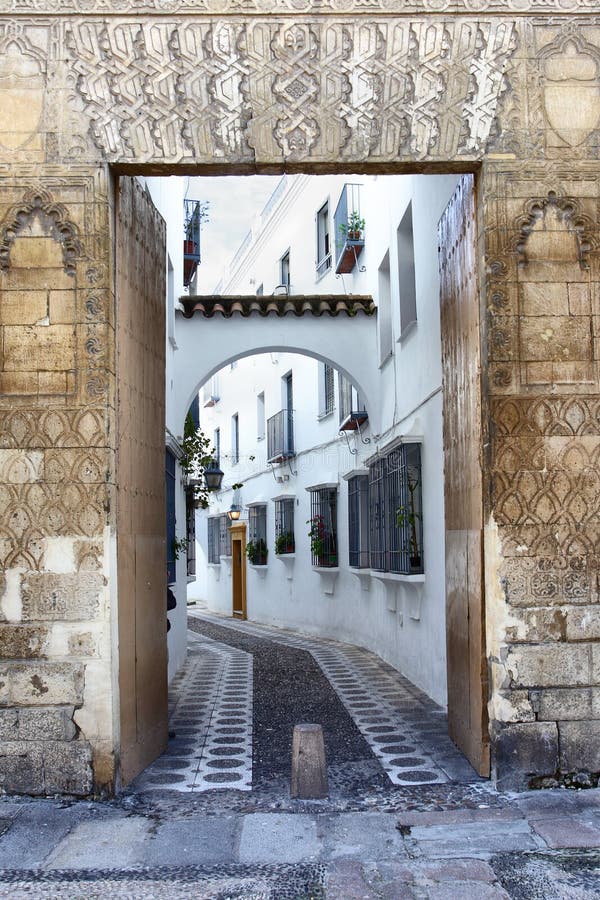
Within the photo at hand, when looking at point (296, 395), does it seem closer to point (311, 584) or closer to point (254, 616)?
point (311, 584)

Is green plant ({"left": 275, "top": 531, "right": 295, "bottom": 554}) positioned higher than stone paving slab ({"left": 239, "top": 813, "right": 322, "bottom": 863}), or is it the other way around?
green plant ({"left": 275, "top": 531, "right": 295, "bottom": 554})

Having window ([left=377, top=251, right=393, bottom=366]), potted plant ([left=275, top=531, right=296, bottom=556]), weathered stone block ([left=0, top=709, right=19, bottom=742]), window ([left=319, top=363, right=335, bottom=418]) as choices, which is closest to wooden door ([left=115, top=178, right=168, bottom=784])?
weathered stone block ([left=0, top=709, right=19, bottom=742])

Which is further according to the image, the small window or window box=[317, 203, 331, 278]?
the small window

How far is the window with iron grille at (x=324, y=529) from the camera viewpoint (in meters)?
14.6

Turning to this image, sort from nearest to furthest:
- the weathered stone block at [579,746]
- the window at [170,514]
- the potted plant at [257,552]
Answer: the weathered stone block at [579,746] → the window at [170,514] → the potted plant at [257,552]

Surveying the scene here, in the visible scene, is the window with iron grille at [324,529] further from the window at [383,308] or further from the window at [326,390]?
the window at [383,308]

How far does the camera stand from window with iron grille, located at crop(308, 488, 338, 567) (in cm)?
1458

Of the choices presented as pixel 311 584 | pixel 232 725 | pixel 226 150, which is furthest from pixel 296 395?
pixel 226 150

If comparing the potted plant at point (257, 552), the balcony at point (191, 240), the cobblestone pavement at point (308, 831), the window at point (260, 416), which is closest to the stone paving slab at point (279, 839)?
the cobblestone pavement at point (308, 831)

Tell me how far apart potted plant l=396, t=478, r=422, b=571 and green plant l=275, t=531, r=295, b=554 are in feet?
25.5

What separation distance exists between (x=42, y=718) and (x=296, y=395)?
12.6 metres

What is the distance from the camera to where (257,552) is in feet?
62.7

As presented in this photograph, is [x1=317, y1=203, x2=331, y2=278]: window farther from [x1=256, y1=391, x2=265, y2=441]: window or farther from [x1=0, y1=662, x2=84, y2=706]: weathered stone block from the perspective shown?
[x1=0, y1=662, x2=84, y2=706]: weathered stone block

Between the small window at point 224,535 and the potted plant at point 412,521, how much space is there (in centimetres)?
1372
